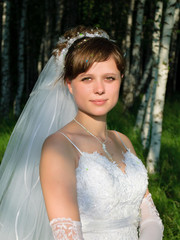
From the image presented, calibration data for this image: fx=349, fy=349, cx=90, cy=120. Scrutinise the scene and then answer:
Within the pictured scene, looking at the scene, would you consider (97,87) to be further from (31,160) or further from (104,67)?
(31,160)

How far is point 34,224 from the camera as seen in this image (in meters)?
2.21

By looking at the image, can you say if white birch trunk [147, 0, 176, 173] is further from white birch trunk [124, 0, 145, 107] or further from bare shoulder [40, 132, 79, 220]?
bare shoulder [40, 132, 79, 220]

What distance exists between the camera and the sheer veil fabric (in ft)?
7.33

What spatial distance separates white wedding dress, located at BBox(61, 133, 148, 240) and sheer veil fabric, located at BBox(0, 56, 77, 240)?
39cm

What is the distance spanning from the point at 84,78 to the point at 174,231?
2623 millimetres

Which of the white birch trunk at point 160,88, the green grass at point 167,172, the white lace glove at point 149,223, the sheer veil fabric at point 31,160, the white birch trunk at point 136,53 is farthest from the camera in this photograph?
the white birch trunk at point 136,53

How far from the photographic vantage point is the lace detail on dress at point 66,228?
5.29 feet

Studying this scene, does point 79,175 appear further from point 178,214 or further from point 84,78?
point 178,214

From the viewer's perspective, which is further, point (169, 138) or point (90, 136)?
point (169, 138)

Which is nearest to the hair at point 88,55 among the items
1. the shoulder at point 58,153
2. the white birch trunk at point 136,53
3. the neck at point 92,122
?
the neck at point 92,122

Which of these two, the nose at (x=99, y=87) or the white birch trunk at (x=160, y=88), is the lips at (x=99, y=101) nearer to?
the nose at (x=99, y=87)

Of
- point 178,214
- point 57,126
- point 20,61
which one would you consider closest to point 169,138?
point 178,214

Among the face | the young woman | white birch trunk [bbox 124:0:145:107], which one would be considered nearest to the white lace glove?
the young woman

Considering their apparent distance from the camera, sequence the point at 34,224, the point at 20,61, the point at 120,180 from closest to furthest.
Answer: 1. the point at 120,180
2. the point at 34,224
3. the point at 20,61
